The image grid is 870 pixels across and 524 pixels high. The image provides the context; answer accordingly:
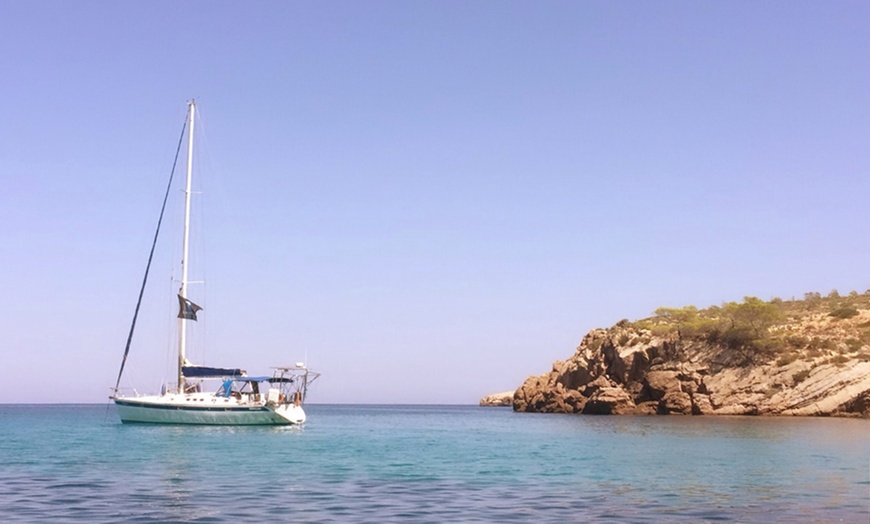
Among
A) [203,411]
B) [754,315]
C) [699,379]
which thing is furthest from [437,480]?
[754,315]

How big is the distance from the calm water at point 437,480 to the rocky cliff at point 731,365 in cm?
3425

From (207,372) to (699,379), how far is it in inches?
2229

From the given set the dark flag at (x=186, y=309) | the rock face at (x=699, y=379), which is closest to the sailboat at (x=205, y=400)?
the dark flag at (x=186, y=309)

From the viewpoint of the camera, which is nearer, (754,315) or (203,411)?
(203,411)

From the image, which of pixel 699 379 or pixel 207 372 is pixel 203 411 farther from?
pixel 699 379

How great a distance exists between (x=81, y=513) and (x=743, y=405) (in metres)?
81.2

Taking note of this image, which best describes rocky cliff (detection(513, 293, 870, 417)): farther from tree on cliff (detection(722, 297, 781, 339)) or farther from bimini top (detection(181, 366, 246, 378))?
bimini top (detection(181, 366, 246, 378))

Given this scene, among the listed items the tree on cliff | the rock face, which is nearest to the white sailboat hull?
the rock face

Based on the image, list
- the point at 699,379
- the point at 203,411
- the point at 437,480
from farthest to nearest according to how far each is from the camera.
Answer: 1. the point at 699,379
2. the point at 203,411
3. the point at 437,480

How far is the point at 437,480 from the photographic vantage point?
93.2 ft

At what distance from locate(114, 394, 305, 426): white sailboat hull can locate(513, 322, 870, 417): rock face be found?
48072 mm

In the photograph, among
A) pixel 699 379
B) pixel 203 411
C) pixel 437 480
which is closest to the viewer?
pixel 437 480

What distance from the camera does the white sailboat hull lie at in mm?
62781

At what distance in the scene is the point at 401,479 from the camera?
2862cm
